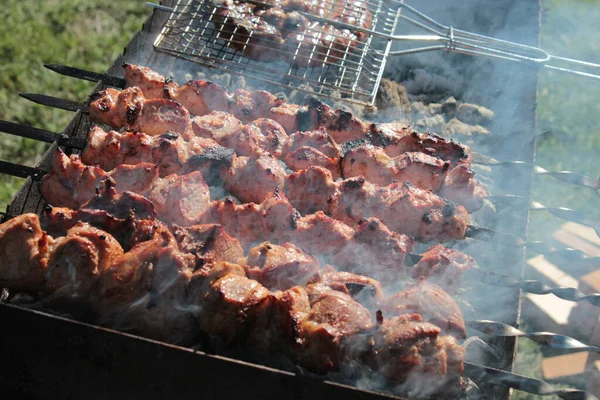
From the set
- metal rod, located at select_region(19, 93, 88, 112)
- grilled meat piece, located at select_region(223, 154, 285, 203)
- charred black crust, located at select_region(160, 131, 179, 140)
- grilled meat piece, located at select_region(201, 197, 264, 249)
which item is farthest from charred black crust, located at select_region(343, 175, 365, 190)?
metal rod, located at select_region(19, 93, 88, 112)

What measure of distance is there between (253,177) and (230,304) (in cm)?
93

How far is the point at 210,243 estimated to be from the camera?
2447 millimetres

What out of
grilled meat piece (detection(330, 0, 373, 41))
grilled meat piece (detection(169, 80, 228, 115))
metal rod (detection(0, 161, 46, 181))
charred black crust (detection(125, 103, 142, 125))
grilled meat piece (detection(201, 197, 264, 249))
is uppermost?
grilled meat piece (detection(330, 0, 373, 41))

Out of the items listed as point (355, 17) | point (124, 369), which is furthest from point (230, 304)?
point (355, 17)

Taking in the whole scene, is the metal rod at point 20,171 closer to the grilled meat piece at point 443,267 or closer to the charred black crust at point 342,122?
the charred black crust at point 342,122

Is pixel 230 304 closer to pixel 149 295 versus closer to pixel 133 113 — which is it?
pixel 149 295

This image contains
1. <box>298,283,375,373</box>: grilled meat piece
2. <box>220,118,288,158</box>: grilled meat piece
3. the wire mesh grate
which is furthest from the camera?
the wire mesh grate

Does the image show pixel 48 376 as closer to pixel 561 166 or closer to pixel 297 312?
pixel 297 312

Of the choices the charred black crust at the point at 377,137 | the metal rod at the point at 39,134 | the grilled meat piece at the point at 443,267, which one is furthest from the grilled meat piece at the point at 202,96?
the grilled meat piece at the point at 443,267

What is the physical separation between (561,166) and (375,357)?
14.9ft

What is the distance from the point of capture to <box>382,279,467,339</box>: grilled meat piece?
230 cm

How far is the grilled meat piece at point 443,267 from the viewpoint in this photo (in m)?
2.54

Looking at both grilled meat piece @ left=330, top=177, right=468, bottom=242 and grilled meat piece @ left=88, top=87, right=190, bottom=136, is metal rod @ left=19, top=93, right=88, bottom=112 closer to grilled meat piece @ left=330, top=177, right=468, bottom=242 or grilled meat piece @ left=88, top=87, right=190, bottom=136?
grilled meat piece @ left=88, top=87, right=190, bottom=136

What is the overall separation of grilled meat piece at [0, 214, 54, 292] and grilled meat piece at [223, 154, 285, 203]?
976 mm
